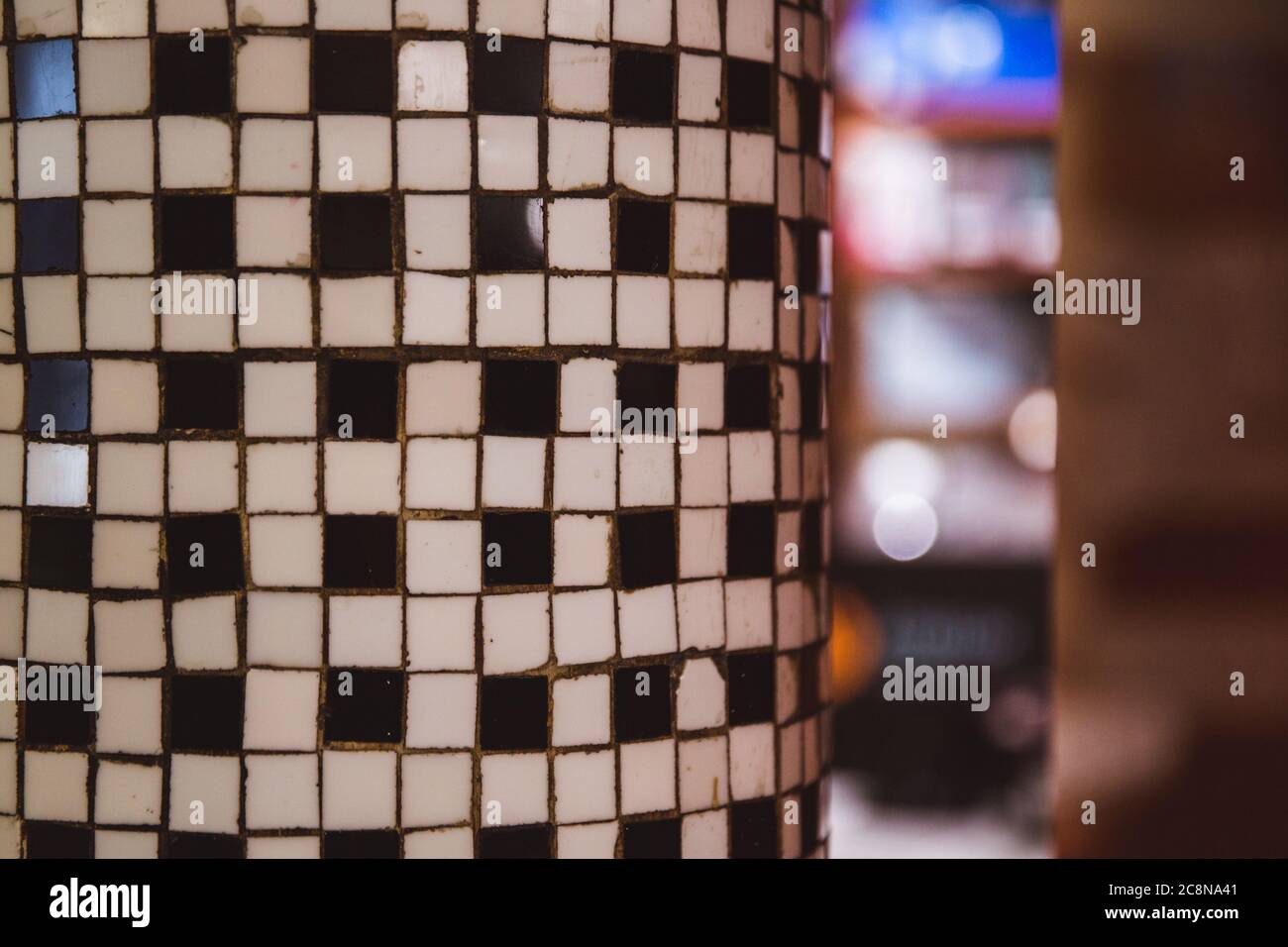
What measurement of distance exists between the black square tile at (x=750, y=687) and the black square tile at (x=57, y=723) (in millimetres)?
627

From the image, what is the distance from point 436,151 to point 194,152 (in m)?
0.22

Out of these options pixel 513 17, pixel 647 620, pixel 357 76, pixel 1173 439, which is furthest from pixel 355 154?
pixel 1173 439

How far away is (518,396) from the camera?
0.95 meters

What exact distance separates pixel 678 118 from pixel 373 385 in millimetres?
391

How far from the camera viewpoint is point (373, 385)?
37.1 inches

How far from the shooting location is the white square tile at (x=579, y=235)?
96 cm

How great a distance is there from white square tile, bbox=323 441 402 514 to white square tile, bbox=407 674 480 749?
7.0 inches

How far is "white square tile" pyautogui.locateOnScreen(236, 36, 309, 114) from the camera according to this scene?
936 mm

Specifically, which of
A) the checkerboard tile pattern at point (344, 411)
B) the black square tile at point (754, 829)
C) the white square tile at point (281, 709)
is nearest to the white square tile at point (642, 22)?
the checkerboard tile pattern at point (344, 411)

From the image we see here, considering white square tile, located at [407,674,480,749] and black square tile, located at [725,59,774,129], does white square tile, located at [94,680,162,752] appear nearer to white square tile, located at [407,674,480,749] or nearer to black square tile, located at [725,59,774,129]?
white square tile, located at [407,674,480,749]

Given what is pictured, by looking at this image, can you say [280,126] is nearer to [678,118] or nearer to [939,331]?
[678,118]

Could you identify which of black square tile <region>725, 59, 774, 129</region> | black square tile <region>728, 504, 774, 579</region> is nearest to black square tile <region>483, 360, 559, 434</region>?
black square tile <region>728, 504, 774, 579</region>

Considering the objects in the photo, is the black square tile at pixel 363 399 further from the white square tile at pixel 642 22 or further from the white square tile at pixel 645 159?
the white square tile at pixel 642 22

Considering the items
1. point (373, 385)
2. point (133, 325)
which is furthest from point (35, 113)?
point (373, 385)
